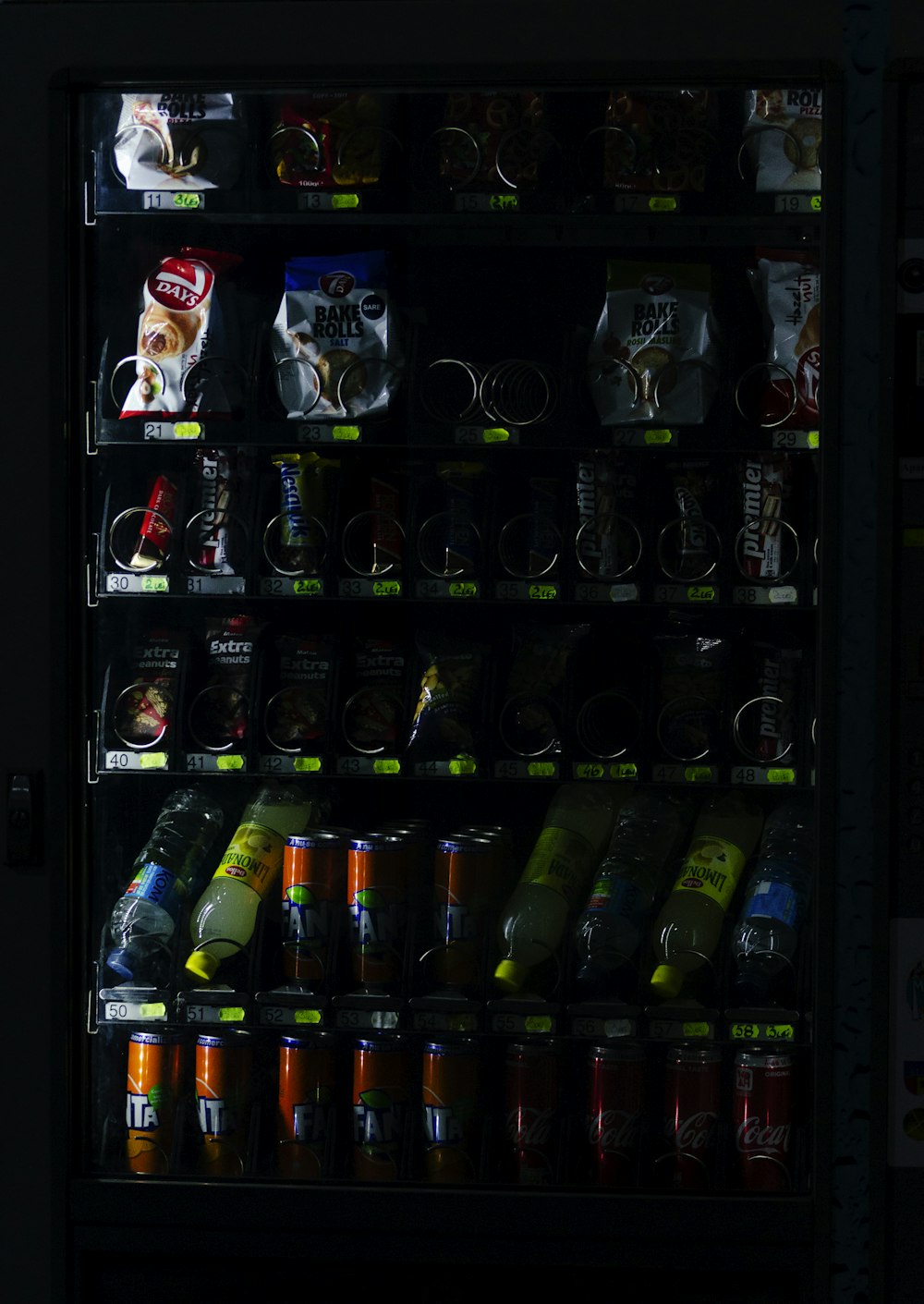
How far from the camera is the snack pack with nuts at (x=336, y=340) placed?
1867 millimetres

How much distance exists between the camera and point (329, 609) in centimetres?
203

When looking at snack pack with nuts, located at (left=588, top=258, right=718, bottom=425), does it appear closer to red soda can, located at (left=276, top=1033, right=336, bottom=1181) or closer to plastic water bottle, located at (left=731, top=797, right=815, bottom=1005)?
plastic water bottle, located at (left=731, top=797, right=815, bottom=1005)

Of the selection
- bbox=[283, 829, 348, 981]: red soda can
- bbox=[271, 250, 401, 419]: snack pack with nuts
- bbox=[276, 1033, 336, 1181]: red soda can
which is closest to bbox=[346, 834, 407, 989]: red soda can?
bbox=[283, 829, 348, 981]: red soda can

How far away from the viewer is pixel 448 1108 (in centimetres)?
176

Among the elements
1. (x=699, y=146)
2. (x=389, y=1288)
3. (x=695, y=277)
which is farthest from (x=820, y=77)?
(x=389, y=1288)

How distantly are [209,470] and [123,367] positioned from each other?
214 millimetres

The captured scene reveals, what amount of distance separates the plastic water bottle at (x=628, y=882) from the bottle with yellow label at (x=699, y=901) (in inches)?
1.5

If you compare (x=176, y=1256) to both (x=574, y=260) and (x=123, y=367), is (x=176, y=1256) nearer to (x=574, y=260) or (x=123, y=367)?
(x=123, y=367)

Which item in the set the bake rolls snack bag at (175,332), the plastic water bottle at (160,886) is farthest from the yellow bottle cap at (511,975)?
the bake rolls snack bag at (175,332)

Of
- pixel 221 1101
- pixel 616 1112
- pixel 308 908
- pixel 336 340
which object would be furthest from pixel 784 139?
pixel 221 1101

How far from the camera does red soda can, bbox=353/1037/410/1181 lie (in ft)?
5.79

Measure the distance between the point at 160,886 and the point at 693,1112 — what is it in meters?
0.88

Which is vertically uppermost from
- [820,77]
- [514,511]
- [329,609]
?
[820,77]

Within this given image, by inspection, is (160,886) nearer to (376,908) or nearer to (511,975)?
(376,908)
